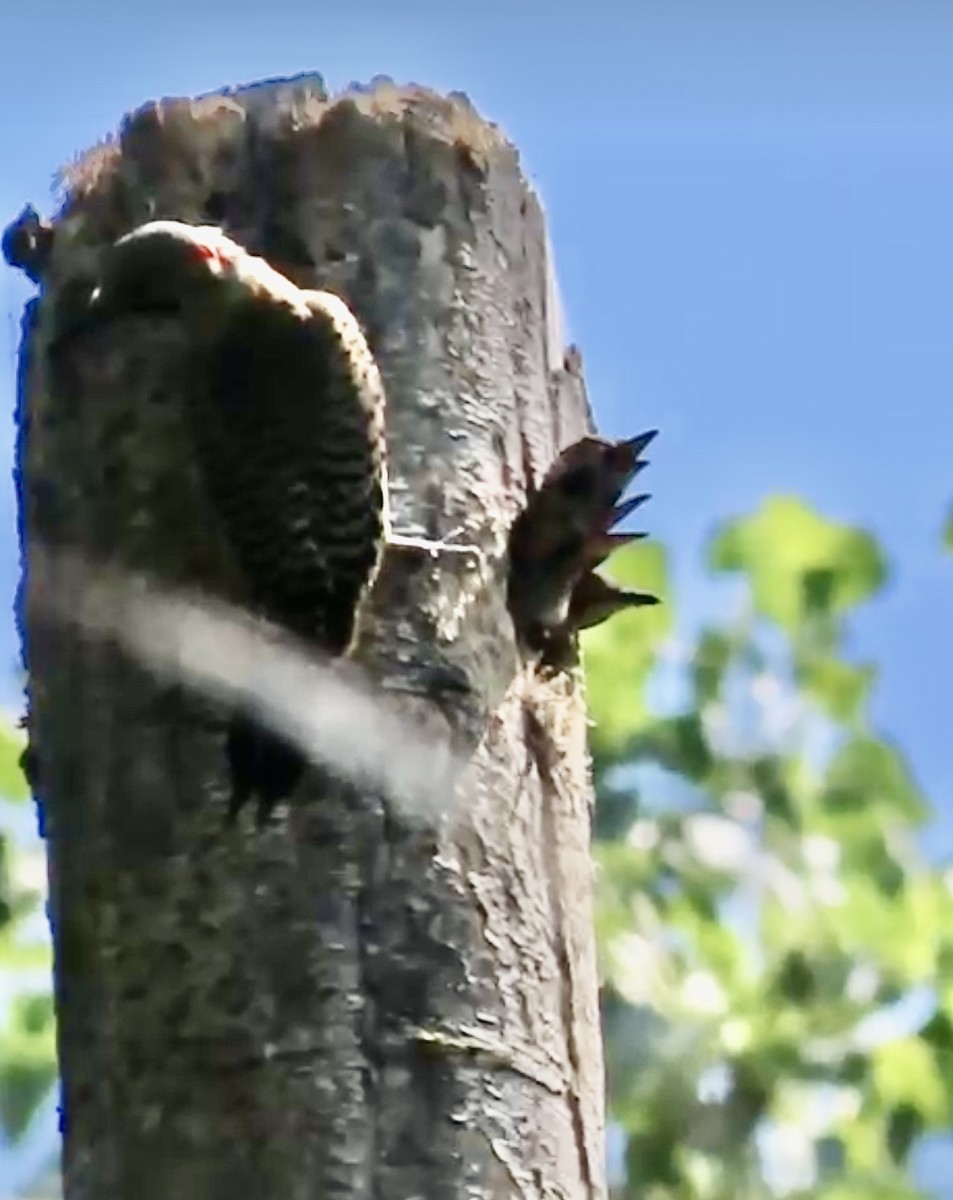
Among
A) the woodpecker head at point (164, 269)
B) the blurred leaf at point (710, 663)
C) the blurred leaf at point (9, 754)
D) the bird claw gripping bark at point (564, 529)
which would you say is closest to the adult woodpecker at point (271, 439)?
the woodpecker head at point (164, 269)

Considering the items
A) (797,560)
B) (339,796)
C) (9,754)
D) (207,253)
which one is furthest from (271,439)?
(797,560)

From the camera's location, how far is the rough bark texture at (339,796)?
178 centimetres

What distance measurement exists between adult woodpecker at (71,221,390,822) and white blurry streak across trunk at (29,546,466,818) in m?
0.03

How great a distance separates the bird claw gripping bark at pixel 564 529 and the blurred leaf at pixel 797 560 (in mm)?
1304

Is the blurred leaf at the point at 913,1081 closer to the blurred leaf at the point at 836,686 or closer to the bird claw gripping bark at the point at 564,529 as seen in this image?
the blurred leaf at the point at 836,686

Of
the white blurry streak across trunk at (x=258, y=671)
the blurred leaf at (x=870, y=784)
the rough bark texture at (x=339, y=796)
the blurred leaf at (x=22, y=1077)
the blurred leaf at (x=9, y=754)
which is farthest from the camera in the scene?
the blurred leaf at (x=870, y=784)

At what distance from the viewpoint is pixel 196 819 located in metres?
1.89

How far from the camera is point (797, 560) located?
11.5ft

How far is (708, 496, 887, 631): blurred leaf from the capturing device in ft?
11.3

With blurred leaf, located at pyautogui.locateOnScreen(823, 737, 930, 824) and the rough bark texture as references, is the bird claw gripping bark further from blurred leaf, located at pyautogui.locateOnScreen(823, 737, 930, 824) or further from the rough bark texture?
blurred leaf, located at pyautogui.locateOnScreen(823, 737, 930, 824)

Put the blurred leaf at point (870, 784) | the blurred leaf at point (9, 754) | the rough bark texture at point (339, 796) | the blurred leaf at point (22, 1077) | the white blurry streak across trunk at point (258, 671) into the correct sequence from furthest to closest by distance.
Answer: the blurred leaf at point (870, 784), the blurred leaf at point (22, 1077), the blurred leaf at point (9, 754), the white blurry streak across trunk at point (258, 671), the rough bark texture at point (339, 796)

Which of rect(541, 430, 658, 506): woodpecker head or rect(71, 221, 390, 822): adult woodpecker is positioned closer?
rect(71, 221, 390, 822): adult woodpecker

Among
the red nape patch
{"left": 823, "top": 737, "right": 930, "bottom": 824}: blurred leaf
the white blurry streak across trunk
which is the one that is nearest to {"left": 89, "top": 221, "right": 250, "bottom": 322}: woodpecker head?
the red nape patch

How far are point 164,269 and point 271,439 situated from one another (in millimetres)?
316
